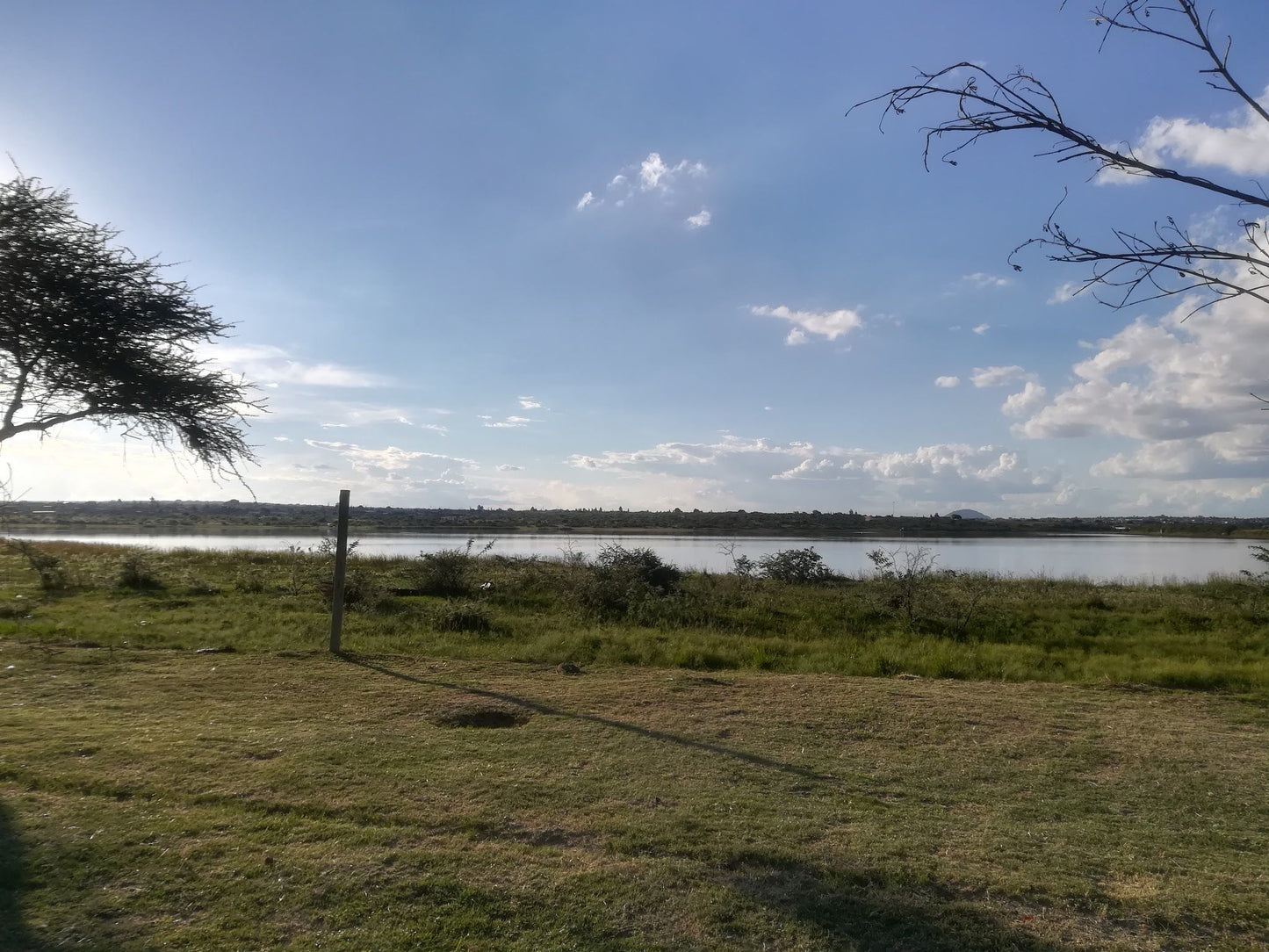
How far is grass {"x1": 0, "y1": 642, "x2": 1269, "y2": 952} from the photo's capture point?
3.67 meters

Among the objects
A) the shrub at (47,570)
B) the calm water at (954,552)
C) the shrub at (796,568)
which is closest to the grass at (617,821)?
the shrub at (47,570)

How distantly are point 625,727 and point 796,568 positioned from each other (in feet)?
70.1

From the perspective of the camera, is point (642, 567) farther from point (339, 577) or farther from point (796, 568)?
point (339, 577)

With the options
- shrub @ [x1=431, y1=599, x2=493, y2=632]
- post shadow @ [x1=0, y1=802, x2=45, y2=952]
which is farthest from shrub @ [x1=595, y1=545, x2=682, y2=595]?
post shadow @ [x1=0, y1=802, x2=45, y2=952]

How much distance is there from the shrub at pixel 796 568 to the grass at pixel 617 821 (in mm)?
19034

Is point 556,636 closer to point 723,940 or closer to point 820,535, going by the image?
point 723,940

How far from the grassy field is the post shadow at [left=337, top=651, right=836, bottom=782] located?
0.16ft

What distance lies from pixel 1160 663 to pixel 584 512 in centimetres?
11635

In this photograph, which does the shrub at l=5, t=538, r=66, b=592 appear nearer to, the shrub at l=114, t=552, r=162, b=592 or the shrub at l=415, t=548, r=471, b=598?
→ the shrub at l=114, t=552, r=162, b=592

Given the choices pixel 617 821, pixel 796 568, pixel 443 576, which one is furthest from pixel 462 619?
pixel 796 568

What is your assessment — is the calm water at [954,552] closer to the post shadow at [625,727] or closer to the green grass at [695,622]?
the green grass at [695,622]

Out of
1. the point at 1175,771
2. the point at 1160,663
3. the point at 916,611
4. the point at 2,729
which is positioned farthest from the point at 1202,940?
the point at 916,611

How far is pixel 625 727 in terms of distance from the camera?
7.11 meters

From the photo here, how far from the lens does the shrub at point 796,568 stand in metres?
27.4
